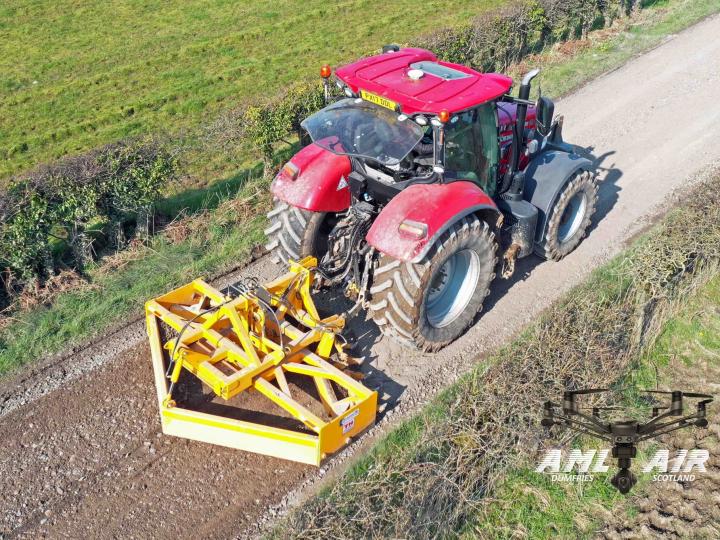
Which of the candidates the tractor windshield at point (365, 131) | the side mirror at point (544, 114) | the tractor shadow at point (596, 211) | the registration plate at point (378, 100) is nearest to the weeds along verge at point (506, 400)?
the tractor shadow at point (596, 211)

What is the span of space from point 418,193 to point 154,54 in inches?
495

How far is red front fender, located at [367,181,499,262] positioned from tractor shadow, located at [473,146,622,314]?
146cm

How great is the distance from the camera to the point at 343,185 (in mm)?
6703

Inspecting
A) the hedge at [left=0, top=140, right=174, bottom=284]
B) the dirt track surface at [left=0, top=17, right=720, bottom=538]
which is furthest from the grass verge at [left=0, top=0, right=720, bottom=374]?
the hedge at [left=0, top=140, right=174, bottom=284]

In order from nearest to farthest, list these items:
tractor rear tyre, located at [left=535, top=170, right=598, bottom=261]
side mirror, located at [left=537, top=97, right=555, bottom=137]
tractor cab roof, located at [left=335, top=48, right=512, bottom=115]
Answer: tractor cab roof, located at [left=335, top=48, right=512, bottom=115] < tractor rear tyre, located at [left=535, top=170, right=598, bottom=261] < side mirror, located at [left=537, top=97, right=555, bottom=137]

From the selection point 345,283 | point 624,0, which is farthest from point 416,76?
point 624,0

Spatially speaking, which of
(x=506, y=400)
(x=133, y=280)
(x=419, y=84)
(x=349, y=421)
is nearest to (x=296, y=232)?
(x=419, y=84)

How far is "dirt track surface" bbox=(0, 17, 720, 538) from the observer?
5.06m

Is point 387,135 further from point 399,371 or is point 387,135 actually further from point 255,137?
point 255,137

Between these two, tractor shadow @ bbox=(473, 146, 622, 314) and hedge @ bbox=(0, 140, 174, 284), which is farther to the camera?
tractor shadow @ bbox=(473, 146, 622, 314)

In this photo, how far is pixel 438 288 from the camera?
6590mm

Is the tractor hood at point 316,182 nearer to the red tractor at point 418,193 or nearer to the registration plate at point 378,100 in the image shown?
the red tractor at point 418,193

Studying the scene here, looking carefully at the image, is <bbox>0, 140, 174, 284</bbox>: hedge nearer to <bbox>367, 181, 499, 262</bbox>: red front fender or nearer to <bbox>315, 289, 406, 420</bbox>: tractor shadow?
<bbox>315, 289, 406, 420</bbox>: tractor shadow

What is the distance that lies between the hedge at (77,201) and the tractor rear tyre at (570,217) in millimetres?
4531
